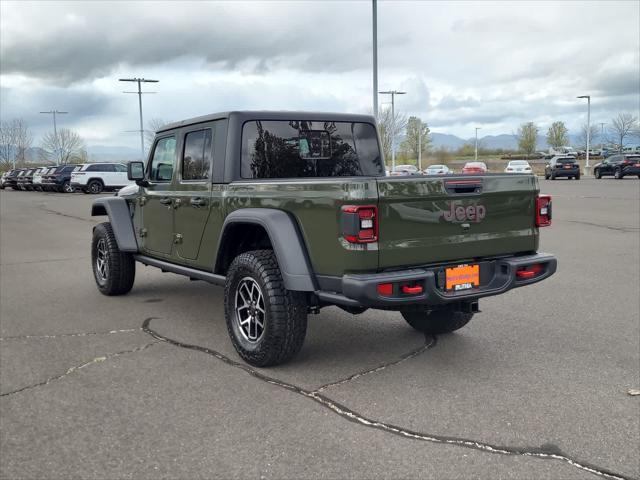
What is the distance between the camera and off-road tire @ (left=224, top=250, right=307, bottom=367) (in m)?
4.22

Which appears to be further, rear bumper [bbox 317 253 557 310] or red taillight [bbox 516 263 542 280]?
red taillight [bbox 516 263 542 280]

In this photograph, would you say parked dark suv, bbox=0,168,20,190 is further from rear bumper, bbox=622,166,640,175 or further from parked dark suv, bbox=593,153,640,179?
rear bumper, bbox=622,166,640,175

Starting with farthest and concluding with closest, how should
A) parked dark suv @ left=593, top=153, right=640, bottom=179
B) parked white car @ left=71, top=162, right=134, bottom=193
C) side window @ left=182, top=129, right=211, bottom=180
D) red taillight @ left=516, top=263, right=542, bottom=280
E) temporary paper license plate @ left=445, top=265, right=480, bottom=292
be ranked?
1. parked dark suv @ left=593, top=153, right=640, bottom=179
2. parked white car @ left=71, top=162, right=134, bottom=193
3. side window @ left=182, top=129, right=211, bottom=180
4. red taillight @ left=516, top=263, right=542, bottom=280
5. temporary paper license plate @ left=445, top=265, right=480, bottom=292

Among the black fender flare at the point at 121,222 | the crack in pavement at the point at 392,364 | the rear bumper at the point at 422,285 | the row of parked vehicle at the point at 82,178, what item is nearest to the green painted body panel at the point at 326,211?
the rear bumper at the point at 422,285

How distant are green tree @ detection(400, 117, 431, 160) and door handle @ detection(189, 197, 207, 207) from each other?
86635mm

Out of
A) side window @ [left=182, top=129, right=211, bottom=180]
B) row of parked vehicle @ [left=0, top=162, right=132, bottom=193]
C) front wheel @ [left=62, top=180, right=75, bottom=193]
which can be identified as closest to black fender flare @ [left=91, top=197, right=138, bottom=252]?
side window @ [left=182, top=129, right=211, bottom=180]

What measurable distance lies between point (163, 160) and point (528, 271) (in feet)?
11.5

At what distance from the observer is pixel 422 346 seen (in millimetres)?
4914

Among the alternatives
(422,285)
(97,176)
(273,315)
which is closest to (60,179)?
(97,176)

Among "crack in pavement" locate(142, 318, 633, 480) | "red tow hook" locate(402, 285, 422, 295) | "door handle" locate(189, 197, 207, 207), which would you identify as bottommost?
"crack in pavement" locate(142, 318, 633, 480)

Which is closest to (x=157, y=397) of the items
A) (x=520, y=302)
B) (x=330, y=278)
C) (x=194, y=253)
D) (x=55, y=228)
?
(x=330, y=278)

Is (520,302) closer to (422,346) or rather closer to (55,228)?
(422,346)

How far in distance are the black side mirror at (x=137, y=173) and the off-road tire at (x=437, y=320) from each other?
2.92m

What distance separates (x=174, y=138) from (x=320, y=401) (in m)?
3.05
